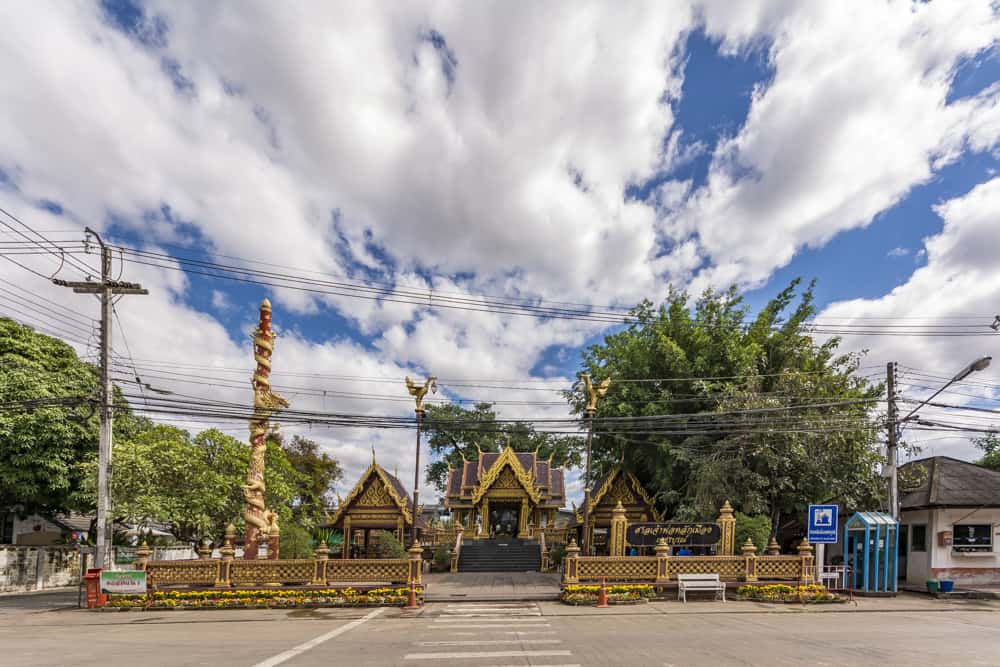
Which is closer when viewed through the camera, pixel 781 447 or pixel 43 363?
pixel 781 447

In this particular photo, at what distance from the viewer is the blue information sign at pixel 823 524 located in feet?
55.3

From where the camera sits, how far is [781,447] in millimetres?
20703

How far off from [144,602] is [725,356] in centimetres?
2453

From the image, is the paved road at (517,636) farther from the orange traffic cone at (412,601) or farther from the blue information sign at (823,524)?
the blue information sign at (823,524)

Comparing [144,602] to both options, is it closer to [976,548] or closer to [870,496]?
[870,496]

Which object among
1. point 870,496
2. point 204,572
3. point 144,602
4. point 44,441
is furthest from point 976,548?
point 44,441

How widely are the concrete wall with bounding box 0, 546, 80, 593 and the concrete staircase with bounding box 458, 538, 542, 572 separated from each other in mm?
17725

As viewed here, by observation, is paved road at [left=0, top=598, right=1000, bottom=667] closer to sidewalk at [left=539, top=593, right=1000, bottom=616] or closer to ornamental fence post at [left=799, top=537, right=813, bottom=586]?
sidewalk at [left=539, top=593, right=1000, bottom=616]

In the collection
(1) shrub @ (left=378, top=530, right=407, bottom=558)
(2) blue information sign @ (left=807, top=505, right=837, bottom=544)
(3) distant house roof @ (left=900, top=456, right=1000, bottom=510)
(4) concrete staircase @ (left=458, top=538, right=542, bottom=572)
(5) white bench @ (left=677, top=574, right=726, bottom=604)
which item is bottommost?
(4) concrete staircase @ (left=458, top=538, right=542, bottom=572)

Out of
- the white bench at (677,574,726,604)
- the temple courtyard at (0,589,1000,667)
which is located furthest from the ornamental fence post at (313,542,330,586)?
the white bench at (677,574,726,604)

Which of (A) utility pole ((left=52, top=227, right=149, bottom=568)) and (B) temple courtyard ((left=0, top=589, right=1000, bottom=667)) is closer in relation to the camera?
(B) temple courtyard ((left=0, top=589, right=1000, bottom=667))

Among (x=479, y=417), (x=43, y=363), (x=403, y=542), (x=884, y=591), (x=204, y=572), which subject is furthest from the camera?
(x=479, y=417)

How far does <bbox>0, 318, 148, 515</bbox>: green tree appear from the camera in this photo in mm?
21344

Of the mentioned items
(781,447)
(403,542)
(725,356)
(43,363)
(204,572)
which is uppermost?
(725,356)
